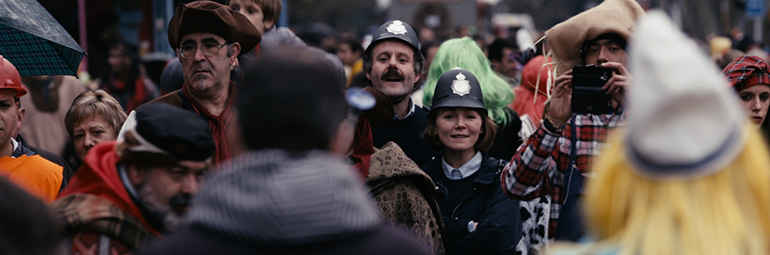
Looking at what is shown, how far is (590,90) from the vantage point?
13.4 feet

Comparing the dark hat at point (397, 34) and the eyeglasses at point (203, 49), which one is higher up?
the dark hat at point (397, 34)

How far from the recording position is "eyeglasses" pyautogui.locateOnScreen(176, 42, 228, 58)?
4.68m

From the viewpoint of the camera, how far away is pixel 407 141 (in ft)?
18.7

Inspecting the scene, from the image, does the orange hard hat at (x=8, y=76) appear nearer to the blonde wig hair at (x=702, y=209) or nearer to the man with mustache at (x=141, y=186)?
the man with mustache at (x=141, y=186)

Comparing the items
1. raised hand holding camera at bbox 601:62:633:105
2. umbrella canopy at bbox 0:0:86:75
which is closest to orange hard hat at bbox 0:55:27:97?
umbrella canopy at bbox 0:0:86:75

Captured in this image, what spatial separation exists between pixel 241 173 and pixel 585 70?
2.49 m

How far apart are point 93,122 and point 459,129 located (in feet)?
6.76

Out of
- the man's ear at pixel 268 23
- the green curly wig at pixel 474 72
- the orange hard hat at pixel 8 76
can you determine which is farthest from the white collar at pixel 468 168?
the orange hard hat at pixel 8 76

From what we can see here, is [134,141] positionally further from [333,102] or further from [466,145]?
[466,145]

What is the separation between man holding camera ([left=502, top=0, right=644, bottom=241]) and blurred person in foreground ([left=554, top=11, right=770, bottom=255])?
1.74 m

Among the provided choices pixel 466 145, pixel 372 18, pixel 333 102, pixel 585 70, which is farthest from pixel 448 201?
pixel 372 18

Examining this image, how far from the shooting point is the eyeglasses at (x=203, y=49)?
468 cm

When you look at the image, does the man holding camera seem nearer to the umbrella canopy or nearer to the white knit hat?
the white knit hat

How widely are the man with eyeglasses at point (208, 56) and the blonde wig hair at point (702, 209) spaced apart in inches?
104
